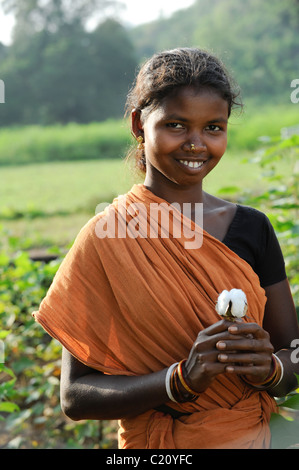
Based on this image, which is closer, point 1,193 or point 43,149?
point 1,193

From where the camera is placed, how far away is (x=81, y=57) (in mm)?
30906

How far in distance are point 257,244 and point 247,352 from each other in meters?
0.40

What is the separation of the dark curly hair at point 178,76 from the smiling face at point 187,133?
0.02 meters

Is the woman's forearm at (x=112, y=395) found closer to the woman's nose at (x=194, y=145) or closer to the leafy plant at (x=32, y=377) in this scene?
the woman's nose at (x=194, y=145)

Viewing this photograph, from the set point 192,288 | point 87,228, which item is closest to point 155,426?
point 192,288

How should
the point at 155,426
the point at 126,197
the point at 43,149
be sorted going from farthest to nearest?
the point at 43,149
the point at 126,197
the point at 155,426

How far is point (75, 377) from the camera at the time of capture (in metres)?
1.64

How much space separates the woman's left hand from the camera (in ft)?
4.67

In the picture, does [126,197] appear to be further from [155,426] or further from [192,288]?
[155,426]

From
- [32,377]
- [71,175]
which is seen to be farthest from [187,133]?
[71,175]

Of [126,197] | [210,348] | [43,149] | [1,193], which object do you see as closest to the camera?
[210,348]

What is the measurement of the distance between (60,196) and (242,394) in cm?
917

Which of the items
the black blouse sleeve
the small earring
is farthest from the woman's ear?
the black blouse sleeve

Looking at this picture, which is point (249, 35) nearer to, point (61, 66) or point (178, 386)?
point (61, 66)
